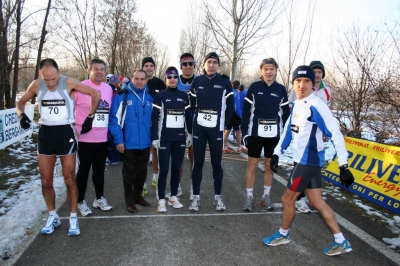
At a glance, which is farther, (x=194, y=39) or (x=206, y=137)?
(x=194, y=39)

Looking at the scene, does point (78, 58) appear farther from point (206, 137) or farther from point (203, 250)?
point (203, 250)

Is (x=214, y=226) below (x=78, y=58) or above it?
below

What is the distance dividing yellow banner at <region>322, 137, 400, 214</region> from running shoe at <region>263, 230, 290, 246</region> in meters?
2.13

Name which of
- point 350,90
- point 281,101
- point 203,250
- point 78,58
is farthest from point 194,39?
point 203,250

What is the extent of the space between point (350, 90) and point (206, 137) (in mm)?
5649

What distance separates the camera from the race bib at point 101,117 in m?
3.97

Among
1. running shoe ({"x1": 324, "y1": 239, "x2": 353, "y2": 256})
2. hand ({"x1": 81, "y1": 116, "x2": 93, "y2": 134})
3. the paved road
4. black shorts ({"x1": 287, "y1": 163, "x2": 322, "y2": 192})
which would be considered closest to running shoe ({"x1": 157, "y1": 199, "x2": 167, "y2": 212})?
the paved road

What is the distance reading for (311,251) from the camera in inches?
128

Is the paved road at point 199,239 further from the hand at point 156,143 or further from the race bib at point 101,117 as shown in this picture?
the race bib at point 101,117

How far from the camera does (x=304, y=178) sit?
3.16 m

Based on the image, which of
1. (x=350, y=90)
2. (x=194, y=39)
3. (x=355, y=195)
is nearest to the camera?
(x=355, y=195)

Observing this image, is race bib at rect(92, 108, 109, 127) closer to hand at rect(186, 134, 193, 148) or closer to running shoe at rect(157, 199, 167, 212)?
hand at rect(186, 134, 193, 148)

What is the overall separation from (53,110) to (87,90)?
48 cm

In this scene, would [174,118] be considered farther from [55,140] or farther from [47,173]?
[47,173]
